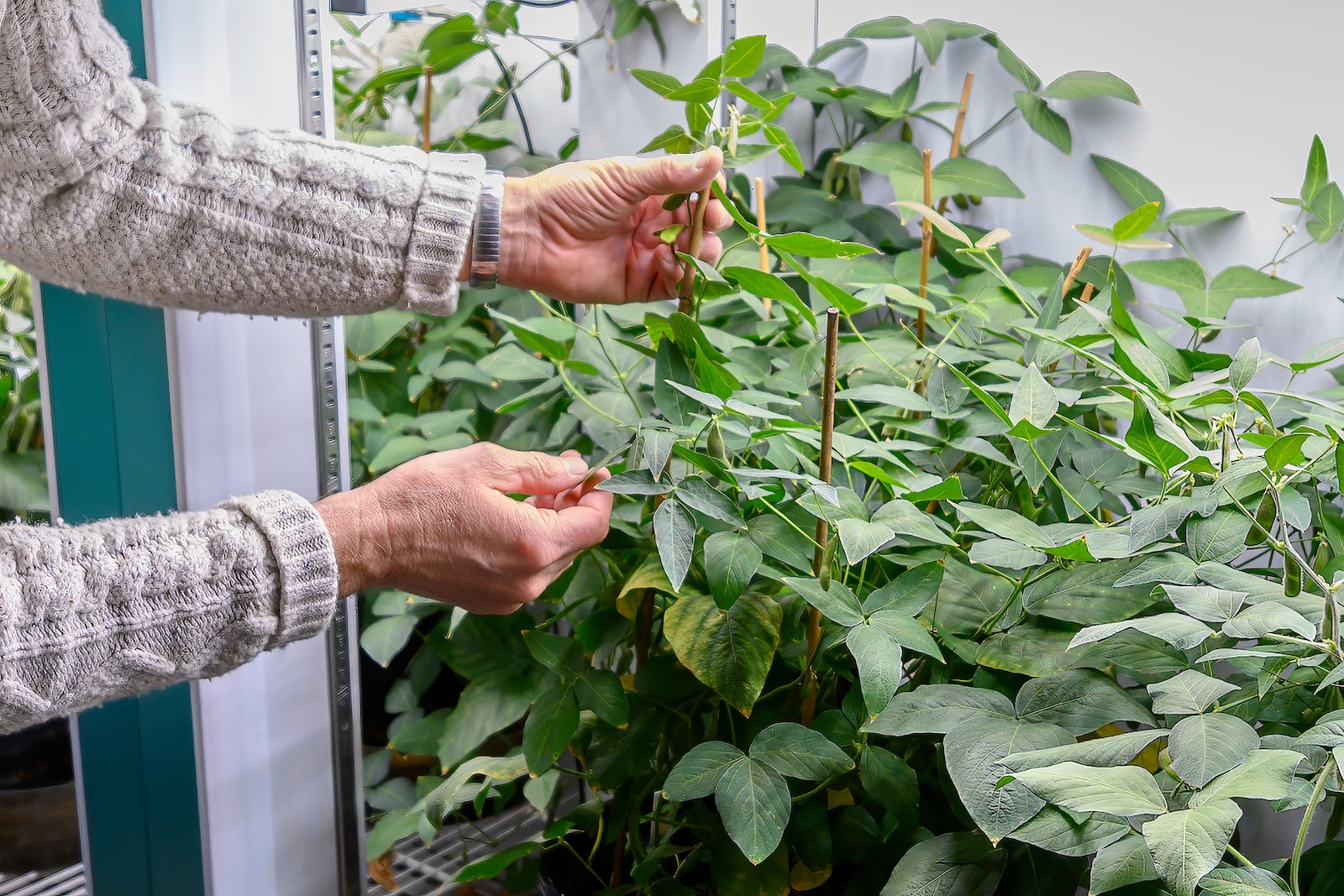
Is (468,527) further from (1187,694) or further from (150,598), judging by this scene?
(1187,694)

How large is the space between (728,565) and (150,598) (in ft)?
1.18

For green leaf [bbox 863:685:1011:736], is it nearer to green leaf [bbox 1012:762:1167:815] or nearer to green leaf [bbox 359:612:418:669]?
green leaf [bbox 1012:762:1167:815]

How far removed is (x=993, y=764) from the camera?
466 millimetres

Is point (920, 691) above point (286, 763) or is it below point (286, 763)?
above

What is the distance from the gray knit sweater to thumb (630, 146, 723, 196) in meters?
0.15

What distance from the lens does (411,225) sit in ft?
2.54

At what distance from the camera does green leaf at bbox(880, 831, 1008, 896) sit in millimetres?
493

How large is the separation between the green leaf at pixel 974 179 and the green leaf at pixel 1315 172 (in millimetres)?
248

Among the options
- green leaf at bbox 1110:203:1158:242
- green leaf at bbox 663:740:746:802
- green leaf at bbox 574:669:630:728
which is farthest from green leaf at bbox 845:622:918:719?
green leaf at bbox 1110:203:1158:242

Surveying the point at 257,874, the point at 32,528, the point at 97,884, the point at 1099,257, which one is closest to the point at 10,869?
the point at 97,884

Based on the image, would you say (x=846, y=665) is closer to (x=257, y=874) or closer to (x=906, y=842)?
(x=906, y=842)

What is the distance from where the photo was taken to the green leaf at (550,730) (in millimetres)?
675

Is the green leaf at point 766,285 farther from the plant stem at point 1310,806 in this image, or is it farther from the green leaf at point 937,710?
the plant stem at point 1310,806

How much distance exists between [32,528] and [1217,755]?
67cm
